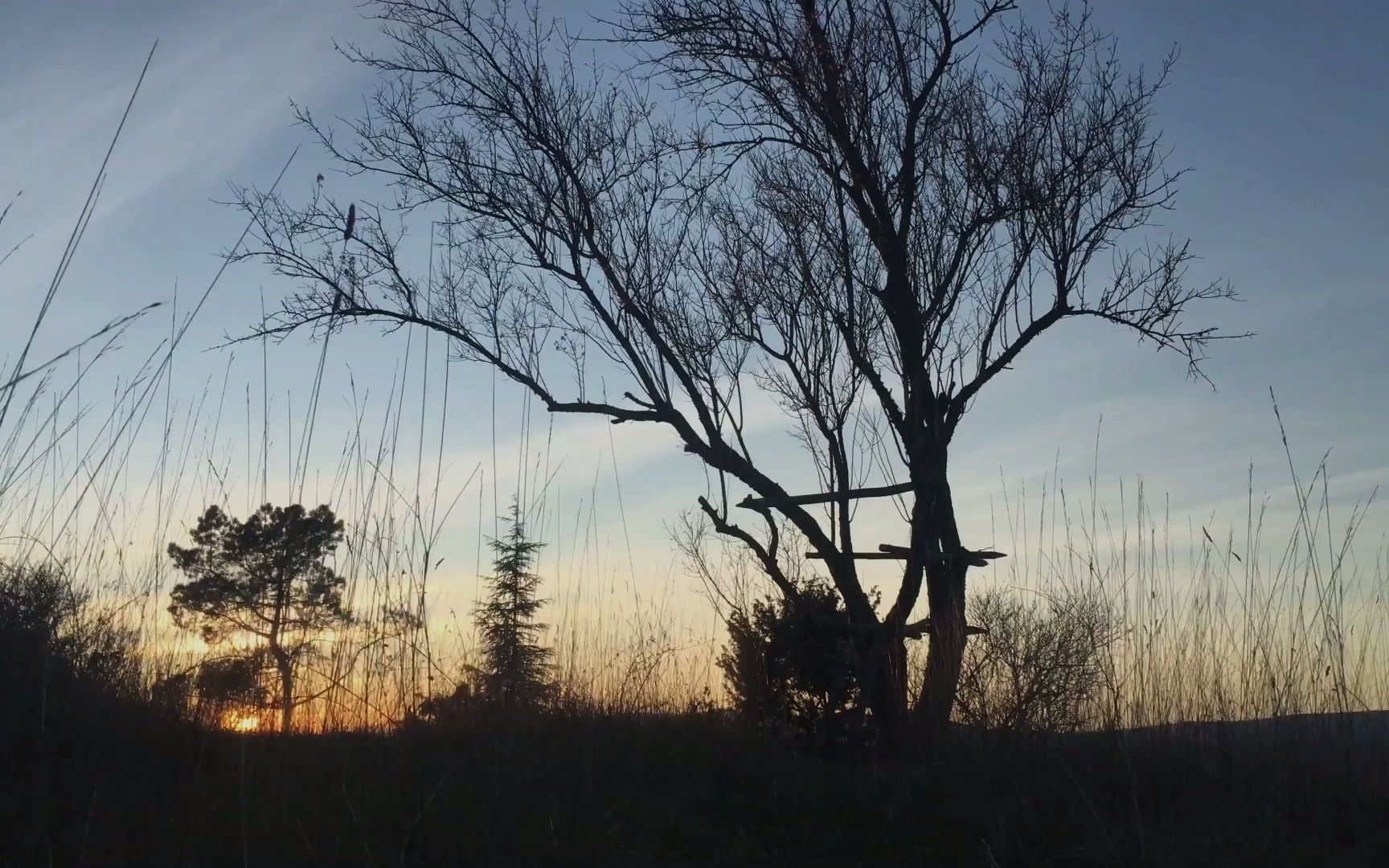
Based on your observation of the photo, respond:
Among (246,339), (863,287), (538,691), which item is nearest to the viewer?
(538,691)

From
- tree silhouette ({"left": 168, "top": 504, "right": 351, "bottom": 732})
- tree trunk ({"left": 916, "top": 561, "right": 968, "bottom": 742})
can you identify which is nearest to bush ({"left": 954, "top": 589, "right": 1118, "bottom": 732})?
tree trunk ({"left": 916, "top": 561, "right": 968, "bottom": 742})

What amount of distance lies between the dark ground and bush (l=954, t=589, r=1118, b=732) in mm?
517

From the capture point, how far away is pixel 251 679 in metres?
4.30

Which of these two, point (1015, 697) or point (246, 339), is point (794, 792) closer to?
point (1015, 697)

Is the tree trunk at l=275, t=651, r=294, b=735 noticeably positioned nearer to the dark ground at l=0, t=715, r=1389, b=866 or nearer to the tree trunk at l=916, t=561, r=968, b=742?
the dark ground at l=0, t=715, r=1389, b=866

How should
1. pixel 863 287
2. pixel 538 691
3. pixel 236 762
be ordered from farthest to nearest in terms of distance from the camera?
pixel 863 287
pixel 538 691
pixel 236 762

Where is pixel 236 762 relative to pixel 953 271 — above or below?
below

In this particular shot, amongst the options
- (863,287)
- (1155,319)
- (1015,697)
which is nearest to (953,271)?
(863,287)

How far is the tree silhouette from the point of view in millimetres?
4344

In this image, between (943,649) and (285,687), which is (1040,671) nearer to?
(943,649)

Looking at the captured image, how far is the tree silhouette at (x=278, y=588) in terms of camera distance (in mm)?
4344

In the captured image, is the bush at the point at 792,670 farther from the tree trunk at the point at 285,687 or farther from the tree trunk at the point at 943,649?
the tree trunk at the point at 285,687

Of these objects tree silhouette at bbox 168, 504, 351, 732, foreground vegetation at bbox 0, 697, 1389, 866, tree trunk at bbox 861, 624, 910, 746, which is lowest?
foreground vegetation at bbox 0, 697, 1389, 866

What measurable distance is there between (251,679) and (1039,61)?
240 inches
